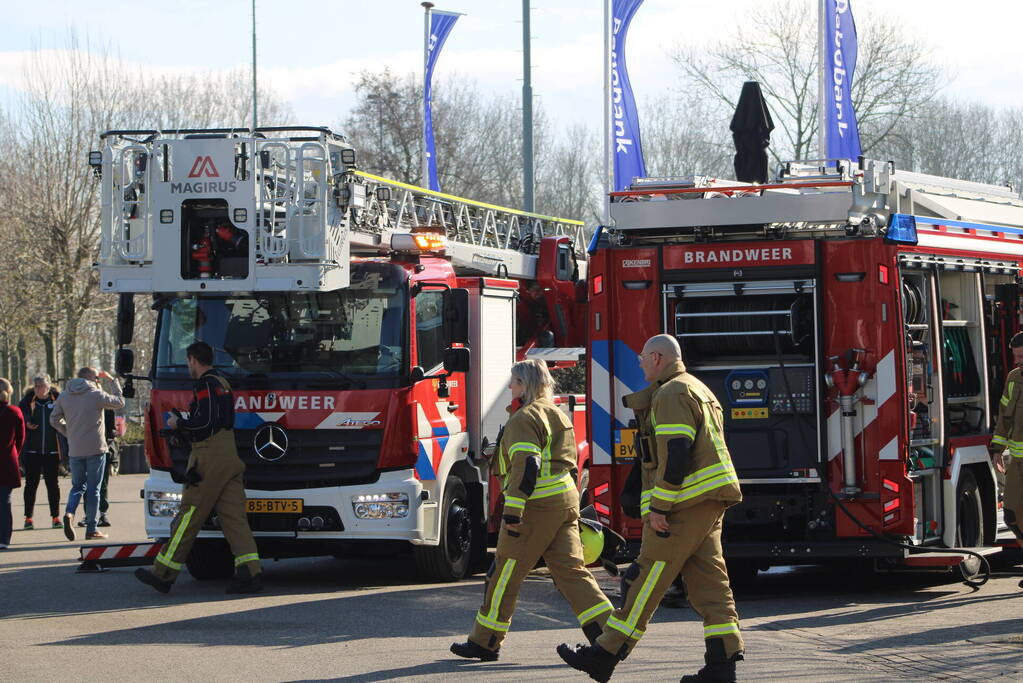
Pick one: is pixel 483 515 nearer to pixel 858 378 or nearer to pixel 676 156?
pixel 858 378

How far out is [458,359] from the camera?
1184 cm

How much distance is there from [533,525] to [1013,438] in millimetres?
4544

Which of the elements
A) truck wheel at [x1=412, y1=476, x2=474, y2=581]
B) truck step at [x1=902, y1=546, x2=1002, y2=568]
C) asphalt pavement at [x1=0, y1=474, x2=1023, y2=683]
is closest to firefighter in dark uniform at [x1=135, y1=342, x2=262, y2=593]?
asphalt pavement at [x1=0, y1=474, x2=1023, y2=683]

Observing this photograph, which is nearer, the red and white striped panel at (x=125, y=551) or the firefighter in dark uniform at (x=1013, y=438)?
the firefighter in dark uniform at (x=1013, y=438)

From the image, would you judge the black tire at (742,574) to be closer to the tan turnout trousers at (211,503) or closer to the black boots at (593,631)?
the black boots at (593,631)

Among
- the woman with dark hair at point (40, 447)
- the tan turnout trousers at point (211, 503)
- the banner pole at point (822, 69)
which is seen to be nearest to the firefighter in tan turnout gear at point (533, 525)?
the tan turnout trousers at point (211, 503)

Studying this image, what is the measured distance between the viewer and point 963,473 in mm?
11625

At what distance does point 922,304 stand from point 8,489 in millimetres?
9048

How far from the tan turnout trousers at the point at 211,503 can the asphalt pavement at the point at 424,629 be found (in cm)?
39

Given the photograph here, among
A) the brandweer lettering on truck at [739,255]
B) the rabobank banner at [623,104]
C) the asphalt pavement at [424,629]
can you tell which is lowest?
the asphalt pavement at [424,629]

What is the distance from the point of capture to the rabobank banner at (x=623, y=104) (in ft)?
76.2

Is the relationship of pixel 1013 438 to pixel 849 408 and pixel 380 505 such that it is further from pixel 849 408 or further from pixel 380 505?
pixel 380 505

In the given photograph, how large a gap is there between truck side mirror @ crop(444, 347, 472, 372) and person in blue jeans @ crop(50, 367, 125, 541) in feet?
16.6

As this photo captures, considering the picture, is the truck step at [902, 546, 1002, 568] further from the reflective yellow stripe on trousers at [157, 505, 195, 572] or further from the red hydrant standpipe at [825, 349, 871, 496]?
the reflective yellow stripe on trousers at [157, 505, 195, 572]
